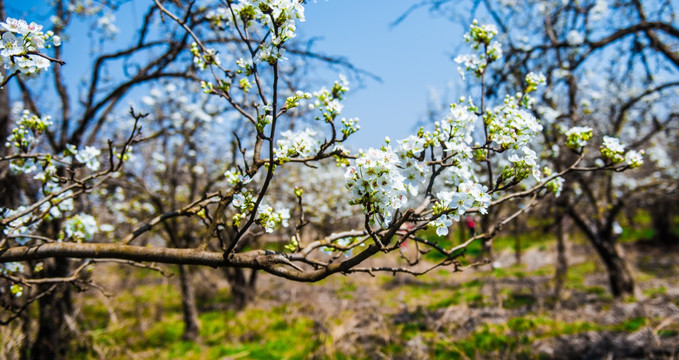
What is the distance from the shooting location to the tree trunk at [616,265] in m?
7.81

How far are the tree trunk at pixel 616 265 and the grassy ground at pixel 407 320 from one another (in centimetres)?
24

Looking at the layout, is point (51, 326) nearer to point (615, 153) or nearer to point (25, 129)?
point (25, 129)

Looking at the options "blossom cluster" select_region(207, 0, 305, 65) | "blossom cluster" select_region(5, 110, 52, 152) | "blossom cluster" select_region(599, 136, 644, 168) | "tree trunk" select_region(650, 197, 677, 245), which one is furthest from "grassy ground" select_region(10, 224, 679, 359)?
"blossom cluster" select_region(207, 0, 305, 65)

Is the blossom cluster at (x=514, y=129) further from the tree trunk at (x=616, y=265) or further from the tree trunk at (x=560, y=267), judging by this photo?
the tree trunk at (x=616, y=265)

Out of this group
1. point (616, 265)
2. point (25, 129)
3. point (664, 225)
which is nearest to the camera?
point (25, 129)

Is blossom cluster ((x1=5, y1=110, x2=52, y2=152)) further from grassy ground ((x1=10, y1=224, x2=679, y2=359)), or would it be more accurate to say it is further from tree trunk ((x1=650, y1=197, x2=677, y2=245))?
tree trunk ((x1=650, y1=197, x2=677, y2=245))

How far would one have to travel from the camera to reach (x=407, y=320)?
7707 mm

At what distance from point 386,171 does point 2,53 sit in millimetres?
1726

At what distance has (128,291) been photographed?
11539 millimetres

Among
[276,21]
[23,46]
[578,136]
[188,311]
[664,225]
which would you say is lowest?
[664,225]

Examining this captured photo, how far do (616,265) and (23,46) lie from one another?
9.89m

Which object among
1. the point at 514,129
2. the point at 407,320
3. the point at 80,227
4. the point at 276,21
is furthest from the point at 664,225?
the point at 80,227

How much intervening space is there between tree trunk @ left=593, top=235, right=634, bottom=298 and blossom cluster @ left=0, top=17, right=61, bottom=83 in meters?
9.43

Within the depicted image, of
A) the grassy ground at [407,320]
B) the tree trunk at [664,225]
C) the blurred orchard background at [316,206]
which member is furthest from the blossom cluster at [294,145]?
the tree trunk at [664,225]
